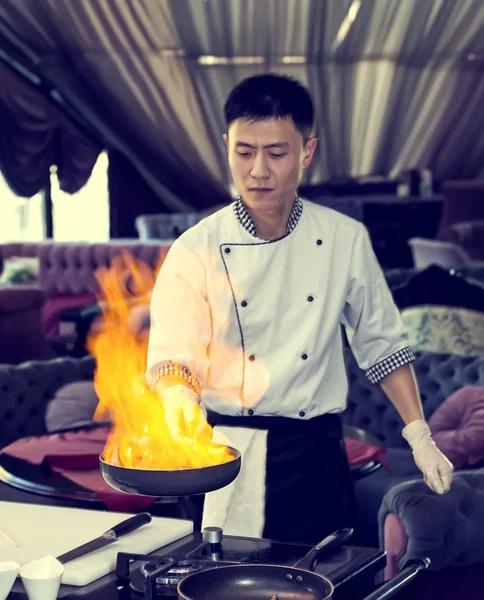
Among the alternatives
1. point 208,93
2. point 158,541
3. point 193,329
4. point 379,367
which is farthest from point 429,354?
point 208,93

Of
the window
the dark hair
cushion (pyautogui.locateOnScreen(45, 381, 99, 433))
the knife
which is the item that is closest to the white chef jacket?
the dark hair

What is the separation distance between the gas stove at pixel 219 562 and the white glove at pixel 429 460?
0.45m

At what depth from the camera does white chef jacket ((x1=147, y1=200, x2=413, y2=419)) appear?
6.58ft

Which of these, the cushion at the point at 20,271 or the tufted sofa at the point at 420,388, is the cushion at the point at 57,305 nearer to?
the cushion at the point at 20,271

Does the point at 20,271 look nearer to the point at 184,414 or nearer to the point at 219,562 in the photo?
the point at 184,414

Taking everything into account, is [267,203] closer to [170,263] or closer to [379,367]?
[170,263]

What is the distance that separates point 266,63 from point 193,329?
7.89 metres

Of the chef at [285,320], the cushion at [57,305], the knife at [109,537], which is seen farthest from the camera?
the cushion at [57,305]

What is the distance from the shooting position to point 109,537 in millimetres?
1549

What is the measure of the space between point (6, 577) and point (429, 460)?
946mm

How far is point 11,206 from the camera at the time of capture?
975cm

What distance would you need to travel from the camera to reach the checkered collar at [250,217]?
2.04 m

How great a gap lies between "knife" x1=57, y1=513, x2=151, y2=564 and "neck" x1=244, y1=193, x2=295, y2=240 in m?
0.69

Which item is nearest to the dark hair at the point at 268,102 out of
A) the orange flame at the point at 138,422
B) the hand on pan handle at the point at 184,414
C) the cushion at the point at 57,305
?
the orange flame at the point at 138,422
